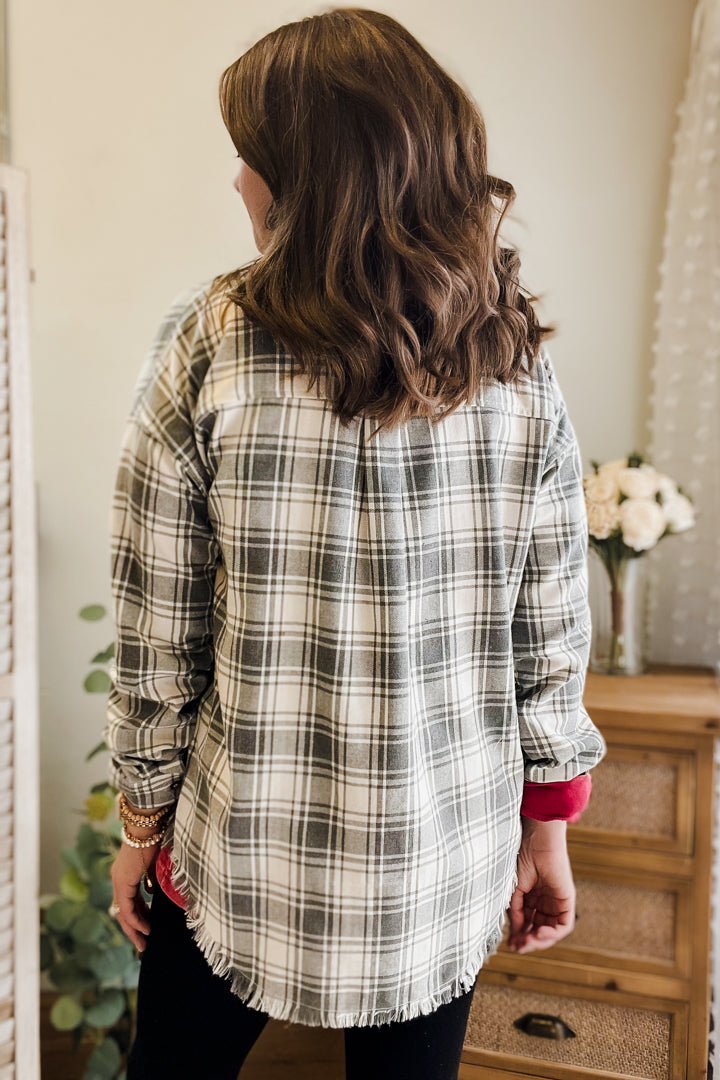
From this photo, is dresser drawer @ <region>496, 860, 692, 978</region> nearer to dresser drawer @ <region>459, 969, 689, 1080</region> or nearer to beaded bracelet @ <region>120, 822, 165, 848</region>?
dresser drawer @ <region>459, 969, 689, 1080</region>

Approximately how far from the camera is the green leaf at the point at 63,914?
1497 millimetres

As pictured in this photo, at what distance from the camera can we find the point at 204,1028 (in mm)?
770

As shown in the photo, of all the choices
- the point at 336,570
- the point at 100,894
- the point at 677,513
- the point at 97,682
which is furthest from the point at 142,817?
the point at 677,513

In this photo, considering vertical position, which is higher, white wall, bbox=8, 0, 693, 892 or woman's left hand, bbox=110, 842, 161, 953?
white wall, bbox=8, 0, 693, 892

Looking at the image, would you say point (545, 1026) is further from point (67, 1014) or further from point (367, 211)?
point (367, 211)

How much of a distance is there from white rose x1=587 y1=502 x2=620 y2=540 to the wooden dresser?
0.29 m

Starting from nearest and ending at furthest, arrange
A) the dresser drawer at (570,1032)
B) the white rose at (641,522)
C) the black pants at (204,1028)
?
the black pants at (204,1028) → the dresser drawer at (570,1032) → the white rose at (641,522)

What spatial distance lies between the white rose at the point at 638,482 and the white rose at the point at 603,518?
1.4 inches

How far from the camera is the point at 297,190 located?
65 cm

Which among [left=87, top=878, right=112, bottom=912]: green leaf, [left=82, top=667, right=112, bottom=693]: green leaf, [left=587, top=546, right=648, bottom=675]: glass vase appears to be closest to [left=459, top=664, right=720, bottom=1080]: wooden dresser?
[left=587, top=546, right=648, bottom=675]: glass vase

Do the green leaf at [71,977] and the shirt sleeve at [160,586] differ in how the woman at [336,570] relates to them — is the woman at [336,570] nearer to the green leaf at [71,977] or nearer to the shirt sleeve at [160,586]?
the shirt sleeve at [160,586]

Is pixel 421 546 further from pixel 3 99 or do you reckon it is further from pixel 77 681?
pixel 3 99

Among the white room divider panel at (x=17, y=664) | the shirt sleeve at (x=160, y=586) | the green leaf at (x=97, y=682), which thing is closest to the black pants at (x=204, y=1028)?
the shirt sleeve at (x=160, y=586)

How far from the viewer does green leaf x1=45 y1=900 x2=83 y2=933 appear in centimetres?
150
